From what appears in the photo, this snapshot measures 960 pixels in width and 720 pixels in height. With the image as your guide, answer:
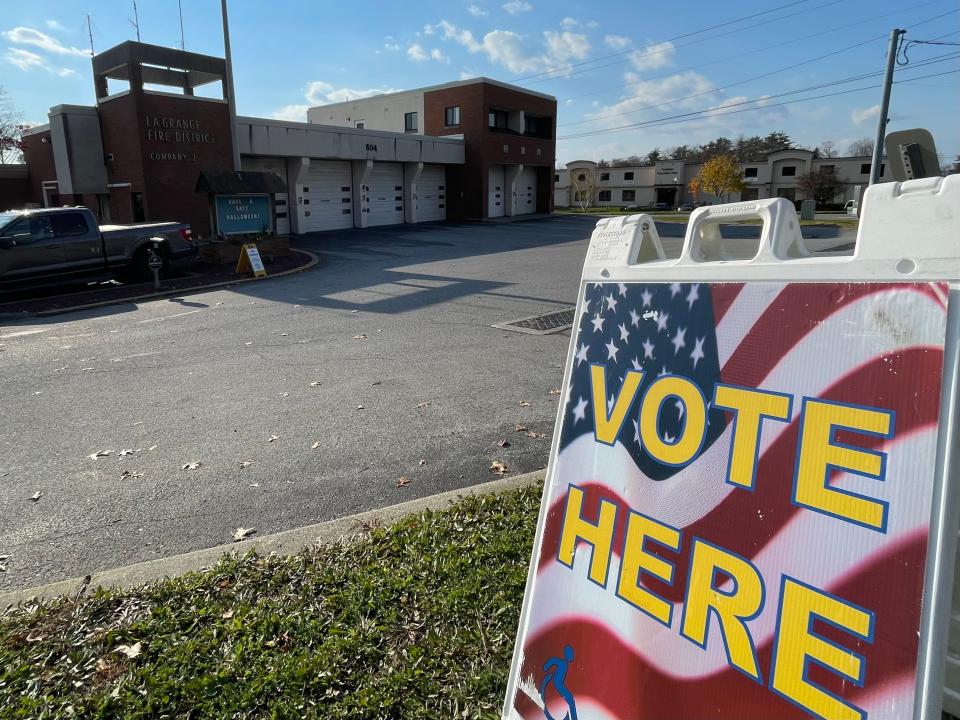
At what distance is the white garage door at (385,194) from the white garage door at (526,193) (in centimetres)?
989

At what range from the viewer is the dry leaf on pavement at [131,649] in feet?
9.31

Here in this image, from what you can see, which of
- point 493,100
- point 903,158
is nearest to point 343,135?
point 493,100

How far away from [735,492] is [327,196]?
31620 millimetres

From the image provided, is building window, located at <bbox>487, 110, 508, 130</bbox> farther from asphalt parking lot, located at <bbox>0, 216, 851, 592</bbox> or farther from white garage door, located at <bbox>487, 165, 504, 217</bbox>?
asphalt parking lot, located at <bbox>0, 216, 851, 592</bbox>

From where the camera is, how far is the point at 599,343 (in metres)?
2.26

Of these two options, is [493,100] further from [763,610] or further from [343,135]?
[763,610]

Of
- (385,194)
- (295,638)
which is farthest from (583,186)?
(295,638)

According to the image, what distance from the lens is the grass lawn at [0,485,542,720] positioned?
254 centimetres

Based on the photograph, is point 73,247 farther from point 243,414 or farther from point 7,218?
point 243,414

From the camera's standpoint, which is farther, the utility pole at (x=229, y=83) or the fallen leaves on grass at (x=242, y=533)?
the utility pole at (x=229, y=83)

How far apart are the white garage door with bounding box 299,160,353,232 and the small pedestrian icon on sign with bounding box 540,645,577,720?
2986cm

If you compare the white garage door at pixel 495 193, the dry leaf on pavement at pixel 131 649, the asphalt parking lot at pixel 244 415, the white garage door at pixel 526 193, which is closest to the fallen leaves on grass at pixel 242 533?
the asphalt parking lot at pixel 244 415

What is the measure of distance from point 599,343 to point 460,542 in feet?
6.26

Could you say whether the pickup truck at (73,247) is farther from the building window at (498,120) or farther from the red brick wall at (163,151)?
the building window at (498,120)
